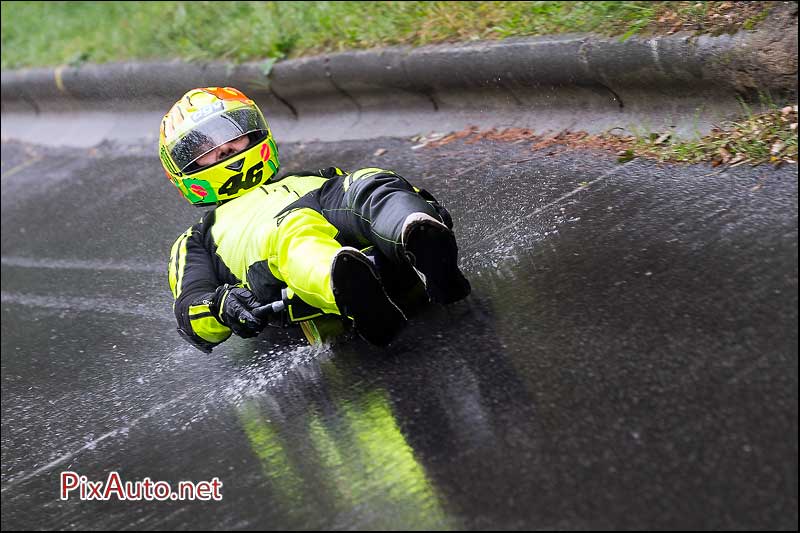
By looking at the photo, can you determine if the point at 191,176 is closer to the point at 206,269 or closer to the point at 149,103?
the point at 206,269

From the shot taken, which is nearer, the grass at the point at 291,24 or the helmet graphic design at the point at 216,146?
the helmet graphic design at the point at 216,146

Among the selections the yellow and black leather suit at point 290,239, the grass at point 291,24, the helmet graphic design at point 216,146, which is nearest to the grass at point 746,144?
the grass at point 291,24

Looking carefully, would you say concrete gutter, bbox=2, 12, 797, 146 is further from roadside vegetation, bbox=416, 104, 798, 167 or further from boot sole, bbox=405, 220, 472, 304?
boot sole, bbox=405, 220, 472, 304

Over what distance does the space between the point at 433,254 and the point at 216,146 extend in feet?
4.72

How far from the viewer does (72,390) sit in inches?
215

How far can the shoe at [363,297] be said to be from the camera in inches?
160

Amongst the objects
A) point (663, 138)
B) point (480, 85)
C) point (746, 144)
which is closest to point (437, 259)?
point (746, 144)

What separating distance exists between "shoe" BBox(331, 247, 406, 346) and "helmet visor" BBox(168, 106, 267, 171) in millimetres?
1254

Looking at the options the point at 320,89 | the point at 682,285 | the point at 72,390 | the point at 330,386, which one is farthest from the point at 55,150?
the point at 682,285

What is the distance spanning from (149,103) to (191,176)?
15.0 ft

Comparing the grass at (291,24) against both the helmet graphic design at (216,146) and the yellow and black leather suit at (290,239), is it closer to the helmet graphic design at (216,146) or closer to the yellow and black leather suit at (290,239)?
the yellow and black leather suit at (290,239)

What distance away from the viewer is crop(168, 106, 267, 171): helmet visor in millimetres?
5074

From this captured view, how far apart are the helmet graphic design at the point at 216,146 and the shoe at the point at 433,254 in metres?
1.23

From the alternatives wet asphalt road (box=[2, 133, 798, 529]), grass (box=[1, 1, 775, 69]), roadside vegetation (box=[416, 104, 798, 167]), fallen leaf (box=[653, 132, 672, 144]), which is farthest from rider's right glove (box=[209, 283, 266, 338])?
grass (box=[1, 1, 775, 69])
